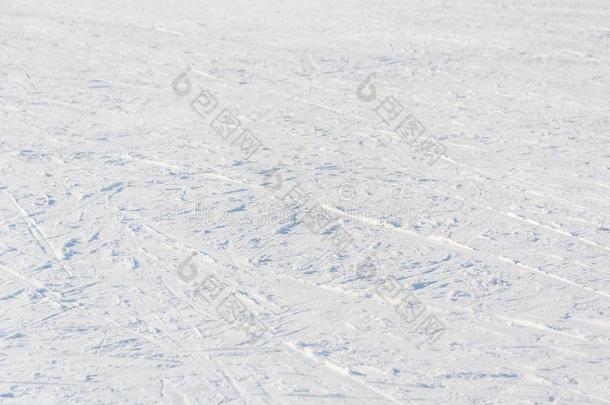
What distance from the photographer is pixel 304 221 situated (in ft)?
22.8

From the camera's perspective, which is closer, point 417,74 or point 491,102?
point 491,102

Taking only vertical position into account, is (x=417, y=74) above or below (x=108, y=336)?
above

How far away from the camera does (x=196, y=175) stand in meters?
7.87

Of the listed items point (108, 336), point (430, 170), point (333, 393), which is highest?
point (430, 170)

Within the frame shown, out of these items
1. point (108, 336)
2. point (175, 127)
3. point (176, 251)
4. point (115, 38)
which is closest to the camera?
point (108, 336)

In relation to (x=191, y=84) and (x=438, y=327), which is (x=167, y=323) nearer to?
(x=438, y=327)

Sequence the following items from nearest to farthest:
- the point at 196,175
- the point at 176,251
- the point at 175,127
A: the point at 176,251 → the point at 196,175 → the point at 175,127

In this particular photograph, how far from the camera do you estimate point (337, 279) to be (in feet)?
19.6

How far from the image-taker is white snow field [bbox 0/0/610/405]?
4.84m

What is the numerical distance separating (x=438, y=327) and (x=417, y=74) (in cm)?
659

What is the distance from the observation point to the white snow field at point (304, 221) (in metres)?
4.84

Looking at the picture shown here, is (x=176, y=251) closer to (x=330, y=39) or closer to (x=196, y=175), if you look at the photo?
(x=196, y=175)

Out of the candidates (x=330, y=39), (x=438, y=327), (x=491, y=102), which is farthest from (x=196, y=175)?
(x=330, y=39)

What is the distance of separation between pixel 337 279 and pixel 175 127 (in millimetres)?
3904
